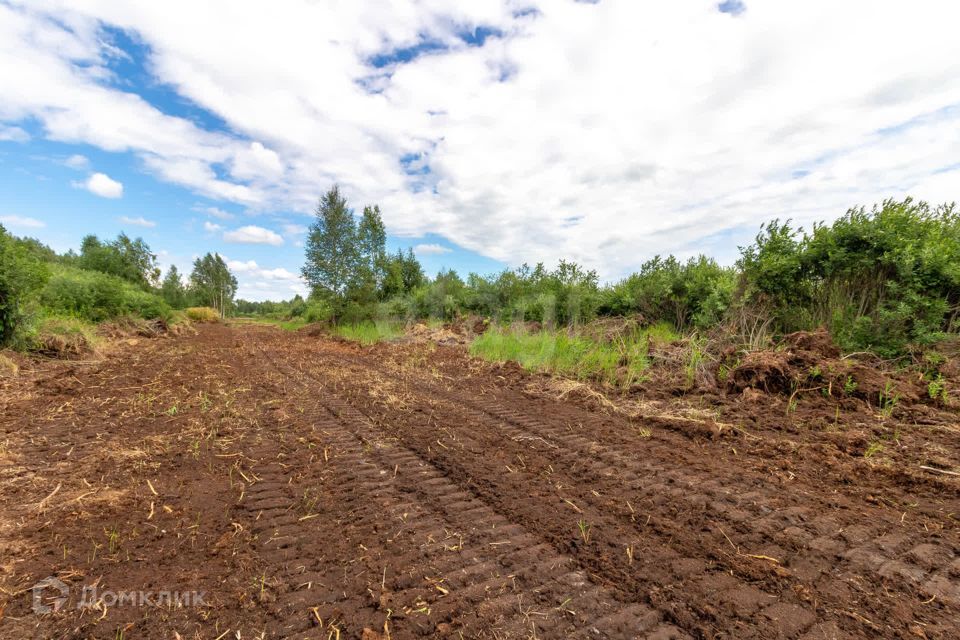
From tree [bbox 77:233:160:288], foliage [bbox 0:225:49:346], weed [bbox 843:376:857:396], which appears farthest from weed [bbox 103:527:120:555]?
tree [bbox 77:233:160:288]

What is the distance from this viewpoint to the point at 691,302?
978cm

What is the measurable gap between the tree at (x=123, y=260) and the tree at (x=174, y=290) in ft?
14.0

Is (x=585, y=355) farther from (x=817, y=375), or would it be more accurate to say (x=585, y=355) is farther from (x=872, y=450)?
(x=872, y=450)

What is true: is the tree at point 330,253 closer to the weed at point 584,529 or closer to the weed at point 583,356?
the weed at point 583,356

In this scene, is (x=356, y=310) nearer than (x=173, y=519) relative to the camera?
No

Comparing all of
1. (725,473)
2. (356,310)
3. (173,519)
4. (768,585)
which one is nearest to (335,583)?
(173,519)

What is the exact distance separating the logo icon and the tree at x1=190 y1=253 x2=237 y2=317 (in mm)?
60720

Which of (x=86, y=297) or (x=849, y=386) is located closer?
(x=849, y=386)

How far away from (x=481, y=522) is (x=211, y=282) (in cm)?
6430

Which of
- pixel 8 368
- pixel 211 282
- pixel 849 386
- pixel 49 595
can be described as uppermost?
pixel 211 282

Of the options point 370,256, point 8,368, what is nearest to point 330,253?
point 370,256

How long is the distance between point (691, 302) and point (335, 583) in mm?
10301

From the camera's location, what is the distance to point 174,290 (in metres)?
42.9

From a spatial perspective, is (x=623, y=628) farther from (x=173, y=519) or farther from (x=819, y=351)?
(x=819, y=351)
